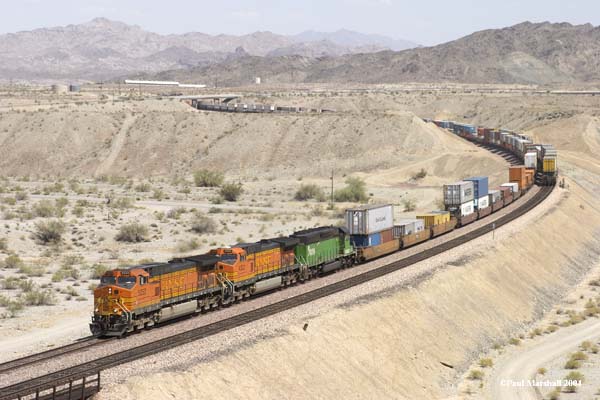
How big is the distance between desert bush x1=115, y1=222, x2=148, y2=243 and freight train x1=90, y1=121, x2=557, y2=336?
18.1 metres

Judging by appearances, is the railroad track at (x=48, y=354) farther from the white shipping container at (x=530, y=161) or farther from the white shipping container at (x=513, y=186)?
the white shipping container at (x=530, y=161)

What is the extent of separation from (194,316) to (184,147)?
94704mm

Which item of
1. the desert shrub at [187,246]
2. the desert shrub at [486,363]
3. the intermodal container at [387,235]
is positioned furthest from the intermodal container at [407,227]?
the desert shrub at [486,363]

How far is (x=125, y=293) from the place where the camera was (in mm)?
33219

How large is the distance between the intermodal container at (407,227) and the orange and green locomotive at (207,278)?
7850 mm

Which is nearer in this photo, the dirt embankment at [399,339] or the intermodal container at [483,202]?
the dirt embankment at [399,339]

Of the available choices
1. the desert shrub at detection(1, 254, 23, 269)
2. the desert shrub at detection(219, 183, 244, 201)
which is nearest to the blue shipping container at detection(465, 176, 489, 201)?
the desert shrub at detection(219, 183, 244, 201)

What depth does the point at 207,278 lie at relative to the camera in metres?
38.2

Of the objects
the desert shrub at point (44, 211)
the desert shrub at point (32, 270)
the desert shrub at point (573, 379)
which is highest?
the desert shrub at point (44, 211)

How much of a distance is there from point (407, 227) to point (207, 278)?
23259 mm

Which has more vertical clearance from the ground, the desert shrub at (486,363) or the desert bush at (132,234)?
the desert bush at (132,234)

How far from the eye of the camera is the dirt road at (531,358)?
36.6 meters

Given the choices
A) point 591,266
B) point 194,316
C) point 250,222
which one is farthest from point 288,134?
point 194,316

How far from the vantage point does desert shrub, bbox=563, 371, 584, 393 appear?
36844 millimetres
